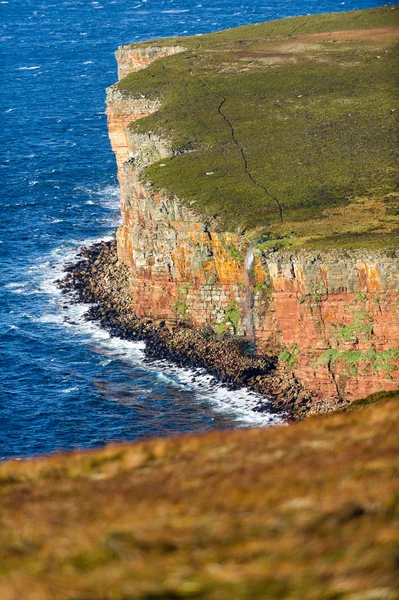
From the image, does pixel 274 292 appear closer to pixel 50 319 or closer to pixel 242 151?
pixel 50 319

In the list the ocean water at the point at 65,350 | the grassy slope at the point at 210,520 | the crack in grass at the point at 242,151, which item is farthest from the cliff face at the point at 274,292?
the grassy slope at the point at 210,520

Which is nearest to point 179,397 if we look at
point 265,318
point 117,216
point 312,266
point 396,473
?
point 265,318

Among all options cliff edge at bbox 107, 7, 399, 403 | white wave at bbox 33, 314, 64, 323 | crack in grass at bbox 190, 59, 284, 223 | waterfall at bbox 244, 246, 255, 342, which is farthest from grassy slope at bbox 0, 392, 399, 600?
white wave at bbox 33, 314, 64, 323

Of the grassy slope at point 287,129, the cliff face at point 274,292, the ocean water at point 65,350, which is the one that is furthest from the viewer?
the grassy slope at point 287,129

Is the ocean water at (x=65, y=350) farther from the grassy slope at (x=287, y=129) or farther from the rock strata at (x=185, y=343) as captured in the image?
the grassy slope at (x=287, y=129)

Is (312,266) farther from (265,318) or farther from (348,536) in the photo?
(348,536)

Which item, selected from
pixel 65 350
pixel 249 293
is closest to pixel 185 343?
pixel 249 293

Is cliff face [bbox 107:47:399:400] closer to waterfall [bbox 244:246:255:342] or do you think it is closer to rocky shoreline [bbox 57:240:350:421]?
waterfall [bbox 244:246:255:342]
